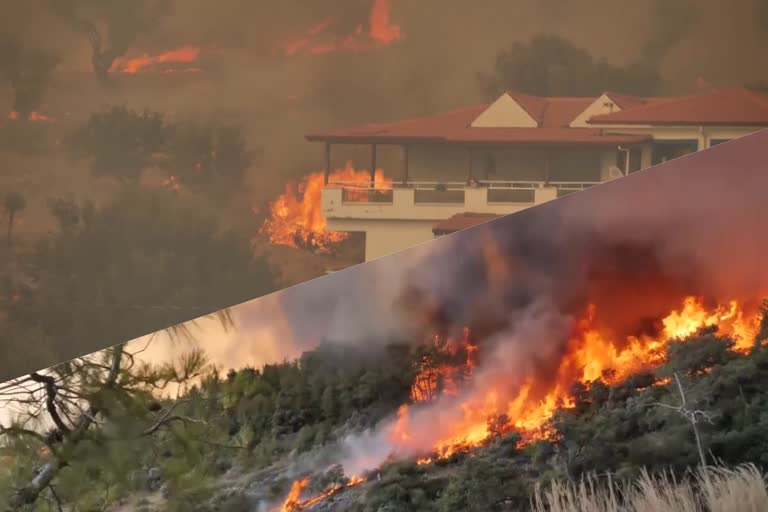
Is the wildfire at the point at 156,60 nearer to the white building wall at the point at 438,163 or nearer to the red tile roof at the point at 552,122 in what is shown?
the red tile roof at the point at 552,122

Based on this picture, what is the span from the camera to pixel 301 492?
9.40 feet

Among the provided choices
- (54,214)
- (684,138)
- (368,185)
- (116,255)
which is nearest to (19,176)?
(54,214)

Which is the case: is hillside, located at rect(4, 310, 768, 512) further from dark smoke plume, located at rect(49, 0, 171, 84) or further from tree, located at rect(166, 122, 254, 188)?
dark smoke plume, located at rect(49, 0, 171, 84)

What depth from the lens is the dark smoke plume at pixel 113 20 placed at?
2734 millimetres

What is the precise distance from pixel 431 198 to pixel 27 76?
3.43 ft

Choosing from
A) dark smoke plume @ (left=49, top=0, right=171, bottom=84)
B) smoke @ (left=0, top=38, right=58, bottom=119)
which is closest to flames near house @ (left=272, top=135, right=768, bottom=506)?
dark smoke plume @ (left=49, top=0, right=171, bottom=84)

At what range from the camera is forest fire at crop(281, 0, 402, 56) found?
272 cm

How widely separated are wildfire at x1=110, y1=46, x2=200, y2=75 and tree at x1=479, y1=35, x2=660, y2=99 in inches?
28.1

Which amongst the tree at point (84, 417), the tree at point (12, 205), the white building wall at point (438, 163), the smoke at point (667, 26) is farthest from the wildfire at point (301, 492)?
the smoke at point (667, 26)

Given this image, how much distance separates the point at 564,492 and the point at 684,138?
93cm

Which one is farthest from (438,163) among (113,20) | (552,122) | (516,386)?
(113,20)

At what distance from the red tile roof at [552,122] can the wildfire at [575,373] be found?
0.45 metres

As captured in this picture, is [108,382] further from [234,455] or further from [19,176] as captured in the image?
[19,176]

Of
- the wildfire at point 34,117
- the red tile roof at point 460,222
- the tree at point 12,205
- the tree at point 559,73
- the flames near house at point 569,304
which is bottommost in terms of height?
the flames near house at point 569,304
